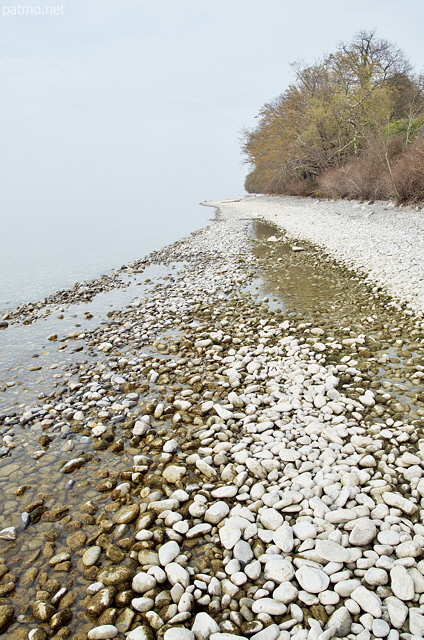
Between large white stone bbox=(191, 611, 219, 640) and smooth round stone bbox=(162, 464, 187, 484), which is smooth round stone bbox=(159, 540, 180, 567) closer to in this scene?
large white stone bbox=(191, 611, 219, 640)

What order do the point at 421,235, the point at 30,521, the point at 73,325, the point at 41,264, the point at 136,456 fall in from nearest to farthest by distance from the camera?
the point at 30,521, the point at 136,456, the point at 73,325, the point at 421,235, the point at 41,264

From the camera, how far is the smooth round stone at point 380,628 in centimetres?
227

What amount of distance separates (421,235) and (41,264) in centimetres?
1882

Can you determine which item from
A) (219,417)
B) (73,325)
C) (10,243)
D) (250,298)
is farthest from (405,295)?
(10,243)

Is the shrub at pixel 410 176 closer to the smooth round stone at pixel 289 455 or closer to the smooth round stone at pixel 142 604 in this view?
the smooth round stone at pixel 289 455

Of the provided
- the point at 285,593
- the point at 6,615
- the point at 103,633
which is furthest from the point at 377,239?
the point at 6,615

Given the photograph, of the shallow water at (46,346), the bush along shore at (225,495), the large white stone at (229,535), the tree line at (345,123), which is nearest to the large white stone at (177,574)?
the bush along shore at (225,495)

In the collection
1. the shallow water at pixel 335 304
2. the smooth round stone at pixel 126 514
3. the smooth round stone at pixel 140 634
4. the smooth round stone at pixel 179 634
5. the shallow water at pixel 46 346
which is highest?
the smooth round stone at pixel 179 634

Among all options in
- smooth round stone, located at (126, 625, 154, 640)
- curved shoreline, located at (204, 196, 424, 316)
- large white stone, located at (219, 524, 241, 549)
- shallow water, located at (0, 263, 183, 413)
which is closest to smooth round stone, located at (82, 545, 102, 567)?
smooth round stone, located at (126, 625, 154, 640)

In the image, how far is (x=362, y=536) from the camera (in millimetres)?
2928

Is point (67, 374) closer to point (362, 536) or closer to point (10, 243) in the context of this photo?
point (362, 536)

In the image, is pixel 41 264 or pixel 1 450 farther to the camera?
pixel 41 264

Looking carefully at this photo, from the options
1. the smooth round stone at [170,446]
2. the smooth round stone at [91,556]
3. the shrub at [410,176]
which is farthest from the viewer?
the shrub at [410,176]

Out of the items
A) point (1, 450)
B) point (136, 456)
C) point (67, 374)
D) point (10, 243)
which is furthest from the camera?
point (10, 243)
